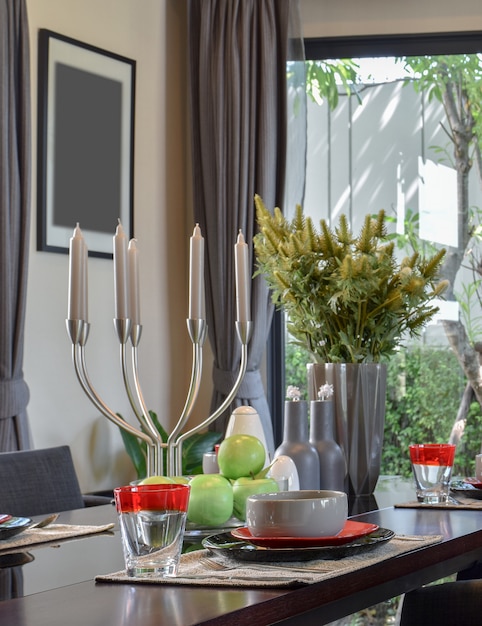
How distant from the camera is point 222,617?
96 cm

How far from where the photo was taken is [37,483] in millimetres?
2439

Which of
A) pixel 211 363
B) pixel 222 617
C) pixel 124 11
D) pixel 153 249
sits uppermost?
pixel 124 11

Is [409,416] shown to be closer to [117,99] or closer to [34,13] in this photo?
[117,99]

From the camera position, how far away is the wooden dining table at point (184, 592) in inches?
38.5

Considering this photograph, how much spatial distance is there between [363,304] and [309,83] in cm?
268

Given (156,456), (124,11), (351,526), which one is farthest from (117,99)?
(351,526)

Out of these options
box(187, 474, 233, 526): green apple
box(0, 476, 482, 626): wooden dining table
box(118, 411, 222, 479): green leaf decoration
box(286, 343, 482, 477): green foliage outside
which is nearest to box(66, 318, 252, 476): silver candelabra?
box(187, 474, 233, 526): green apple

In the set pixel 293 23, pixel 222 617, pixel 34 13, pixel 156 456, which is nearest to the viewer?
pixel 222 617

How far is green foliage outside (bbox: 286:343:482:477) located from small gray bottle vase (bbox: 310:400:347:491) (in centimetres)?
239

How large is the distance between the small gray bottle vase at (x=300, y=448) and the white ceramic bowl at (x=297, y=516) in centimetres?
64

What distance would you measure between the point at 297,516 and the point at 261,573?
0.13 meters

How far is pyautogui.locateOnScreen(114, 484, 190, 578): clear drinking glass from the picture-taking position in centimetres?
110

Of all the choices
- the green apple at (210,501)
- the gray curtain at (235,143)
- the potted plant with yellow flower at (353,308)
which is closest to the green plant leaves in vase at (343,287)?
the potted plant with yellow flower at (353,308)

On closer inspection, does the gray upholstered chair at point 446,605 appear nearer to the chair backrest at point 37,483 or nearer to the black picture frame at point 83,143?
the chair backrest at point 37,483
